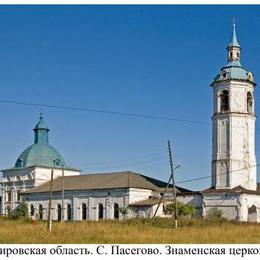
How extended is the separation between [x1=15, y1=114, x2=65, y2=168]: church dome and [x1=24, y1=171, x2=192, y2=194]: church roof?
381 centimetres

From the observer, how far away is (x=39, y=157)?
68000 millimetres

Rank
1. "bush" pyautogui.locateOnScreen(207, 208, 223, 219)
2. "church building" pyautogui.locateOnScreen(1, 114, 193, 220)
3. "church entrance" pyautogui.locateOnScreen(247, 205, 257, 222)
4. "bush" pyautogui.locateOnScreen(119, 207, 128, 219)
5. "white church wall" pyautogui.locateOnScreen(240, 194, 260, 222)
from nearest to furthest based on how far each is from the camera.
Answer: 1. "bush" pyautogui.locateOnScreen(207, 208, 223, 219)
2. "white church wall" pyautogui.locateOnScreen(240, 194, 260, 222)
3. "church entrance" pyautogui.locateOnScreen(247, 205, 257, 222)
4. "bush" pyautogui.locateOnScreen(119, 207, 128, 219)
5. "church building" pyautogui.locateOnScreen(1, 114, 193, 220)

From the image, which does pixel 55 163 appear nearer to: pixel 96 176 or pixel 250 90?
pixel 96 176

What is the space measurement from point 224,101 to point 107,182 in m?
13.8

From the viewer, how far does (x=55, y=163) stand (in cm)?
6862

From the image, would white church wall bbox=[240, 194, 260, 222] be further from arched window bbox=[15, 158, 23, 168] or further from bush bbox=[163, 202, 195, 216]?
arched window bbox=[15, 158, 23, 168]

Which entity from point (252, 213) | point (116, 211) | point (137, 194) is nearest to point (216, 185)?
point (252, 213)

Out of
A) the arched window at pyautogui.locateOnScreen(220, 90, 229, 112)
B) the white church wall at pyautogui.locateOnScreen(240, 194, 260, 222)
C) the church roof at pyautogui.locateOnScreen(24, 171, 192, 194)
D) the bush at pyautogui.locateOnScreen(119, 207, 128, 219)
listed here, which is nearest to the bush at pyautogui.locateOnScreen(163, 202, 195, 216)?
the white church wall at pyautogui.locateOnScreen(240, 194, 260, 222)

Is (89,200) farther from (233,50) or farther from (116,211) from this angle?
(233,50)

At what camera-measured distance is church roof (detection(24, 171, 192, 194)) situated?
55719mm

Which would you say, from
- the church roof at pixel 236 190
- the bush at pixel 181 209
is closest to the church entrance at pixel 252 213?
the church roof at pixel 236 190

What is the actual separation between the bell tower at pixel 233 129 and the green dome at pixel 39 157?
22956 mm

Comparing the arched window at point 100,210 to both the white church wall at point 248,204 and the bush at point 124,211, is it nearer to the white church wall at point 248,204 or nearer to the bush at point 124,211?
the bush at point 124,211
